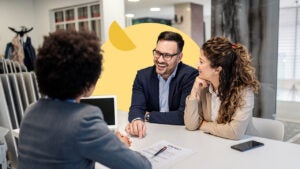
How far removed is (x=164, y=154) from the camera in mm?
1287

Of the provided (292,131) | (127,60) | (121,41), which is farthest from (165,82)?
(292,131)

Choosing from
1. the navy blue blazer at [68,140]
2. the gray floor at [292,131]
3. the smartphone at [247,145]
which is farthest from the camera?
the gray floor at [292,131]

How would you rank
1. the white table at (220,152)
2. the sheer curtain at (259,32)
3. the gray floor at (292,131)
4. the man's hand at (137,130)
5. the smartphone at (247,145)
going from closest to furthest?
the white table at (220,152) < the smartphone at (247,145) < the man's hand at (137,130) < the sheer curtain at (259,32) < the gray floor at (292,131)

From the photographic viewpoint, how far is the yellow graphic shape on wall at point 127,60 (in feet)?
10.1

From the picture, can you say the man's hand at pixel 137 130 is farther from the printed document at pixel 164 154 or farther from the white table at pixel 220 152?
the printed document at pixel 164 154

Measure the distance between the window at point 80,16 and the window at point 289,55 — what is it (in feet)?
11.9

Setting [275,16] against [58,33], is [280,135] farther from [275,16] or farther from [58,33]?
[58,33]

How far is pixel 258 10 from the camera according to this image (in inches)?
93.0

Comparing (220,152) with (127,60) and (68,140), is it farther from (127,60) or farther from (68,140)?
(127,60)

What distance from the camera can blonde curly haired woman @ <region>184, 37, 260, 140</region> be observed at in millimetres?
1584

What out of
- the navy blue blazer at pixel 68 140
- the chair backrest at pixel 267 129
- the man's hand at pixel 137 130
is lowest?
the chair backrest at pixel 267 129

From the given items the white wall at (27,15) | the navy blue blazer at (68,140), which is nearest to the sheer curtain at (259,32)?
the navy blue blazer at (68,140)

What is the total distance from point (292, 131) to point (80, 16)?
464 centimetres

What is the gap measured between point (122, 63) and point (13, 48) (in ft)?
9.08
